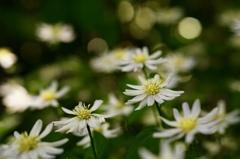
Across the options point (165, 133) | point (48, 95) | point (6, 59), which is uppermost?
point (6, 59)

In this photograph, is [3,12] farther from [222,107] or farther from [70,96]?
[222,107]

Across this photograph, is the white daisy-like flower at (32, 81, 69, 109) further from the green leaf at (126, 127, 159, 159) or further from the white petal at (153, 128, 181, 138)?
the white petal at (153, 128, 181, 138)

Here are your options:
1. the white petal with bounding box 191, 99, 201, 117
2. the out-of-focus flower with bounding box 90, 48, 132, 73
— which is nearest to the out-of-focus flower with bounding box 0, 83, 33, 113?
the out-of-focus flower with bounding box 90, 48, 132, 73

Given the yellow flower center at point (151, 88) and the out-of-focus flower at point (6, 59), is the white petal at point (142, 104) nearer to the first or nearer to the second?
the yellow flower center at point (151, 88)

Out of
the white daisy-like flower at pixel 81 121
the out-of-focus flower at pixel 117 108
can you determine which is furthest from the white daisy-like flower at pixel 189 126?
the out-of-focus flower at pixel 117 108

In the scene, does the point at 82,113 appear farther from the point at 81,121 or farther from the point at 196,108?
the point at 196,108

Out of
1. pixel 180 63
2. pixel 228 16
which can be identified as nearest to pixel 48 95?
pixel 180 63
